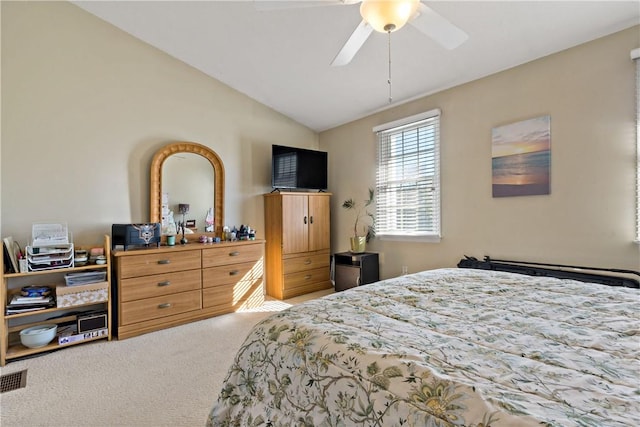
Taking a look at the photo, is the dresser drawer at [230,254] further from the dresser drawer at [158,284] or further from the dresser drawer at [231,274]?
the dresser drawer at [158,284]

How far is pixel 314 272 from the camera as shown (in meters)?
4.38

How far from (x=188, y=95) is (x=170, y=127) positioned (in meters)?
0.46

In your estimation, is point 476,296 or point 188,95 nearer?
point 476,296

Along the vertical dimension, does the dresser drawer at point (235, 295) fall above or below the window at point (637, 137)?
below

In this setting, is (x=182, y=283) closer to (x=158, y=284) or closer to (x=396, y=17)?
(x=158, y=284)

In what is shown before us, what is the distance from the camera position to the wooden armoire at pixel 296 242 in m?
4.05

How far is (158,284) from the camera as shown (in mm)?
3006

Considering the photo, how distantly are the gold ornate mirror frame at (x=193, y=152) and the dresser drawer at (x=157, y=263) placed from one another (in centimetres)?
49

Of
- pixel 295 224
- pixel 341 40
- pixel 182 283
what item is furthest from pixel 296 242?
pixel 341 40

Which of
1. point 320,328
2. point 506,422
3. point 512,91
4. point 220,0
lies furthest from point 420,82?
point 506,422

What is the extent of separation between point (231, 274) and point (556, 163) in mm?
3393

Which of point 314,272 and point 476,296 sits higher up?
point 476,296

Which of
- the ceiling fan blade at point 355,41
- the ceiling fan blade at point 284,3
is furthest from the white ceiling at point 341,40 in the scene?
the ceiling fan blade at point 355,41

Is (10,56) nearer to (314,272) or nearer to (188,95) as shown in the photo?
(188,95)
